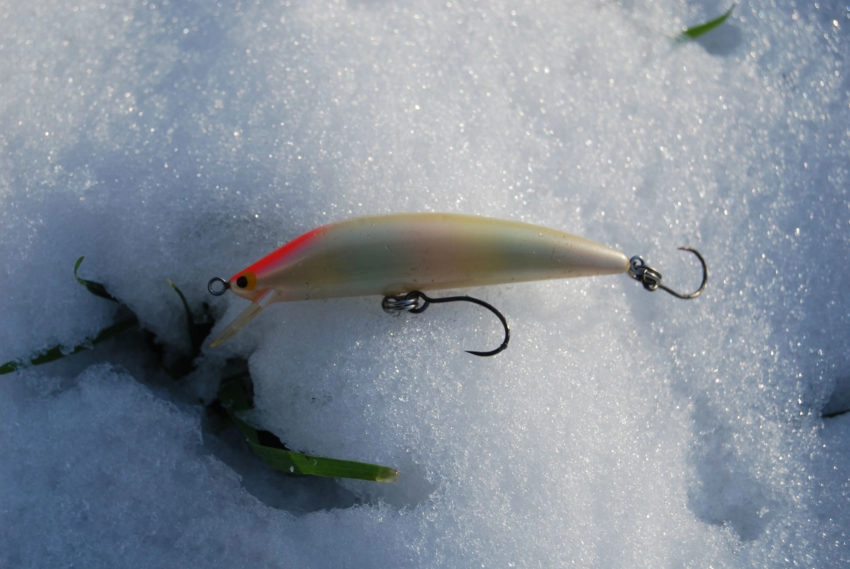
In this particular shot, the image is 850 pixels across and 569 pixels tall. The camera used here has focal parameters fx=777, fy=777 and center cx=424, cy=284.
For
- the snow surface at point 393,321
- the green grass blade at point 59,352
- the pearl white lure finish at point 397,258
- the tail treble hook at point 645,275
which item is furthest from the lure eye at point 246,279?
the tail treble hook at point 645,275

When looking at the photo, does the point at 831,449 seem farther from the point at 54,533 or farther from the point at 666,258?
the point at 54,533


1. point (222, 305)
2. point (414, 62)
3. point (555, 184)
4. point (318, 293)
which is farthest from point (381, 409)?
point (414, 62)

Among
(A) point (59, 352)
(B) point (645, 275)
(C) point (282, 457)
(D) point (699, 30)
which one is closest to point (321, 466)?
(C) point (282, 457)

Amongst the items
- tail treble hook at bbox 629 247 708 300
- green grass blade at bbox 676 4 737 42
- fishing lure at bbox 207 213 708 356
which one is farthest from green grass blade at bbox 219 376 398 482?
green grass blade at bbox 676 4 737 42

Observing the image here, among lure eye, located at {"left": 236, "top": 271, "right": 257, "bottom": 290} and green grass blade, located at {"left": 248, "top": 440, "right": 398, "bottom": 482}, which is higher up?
lure eye, located at {"left": 236, "top": 271, "right": 257, "bottom": 290}

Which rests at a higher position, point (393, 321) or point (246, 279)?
point (246, 279)

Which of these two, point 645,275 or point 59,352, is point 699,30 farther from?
point 59,352

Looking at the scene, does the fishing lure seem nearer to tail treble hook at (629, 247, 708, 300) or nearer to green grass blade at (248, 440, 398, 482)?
tail treble hook at (629, 247, 708, 300)
